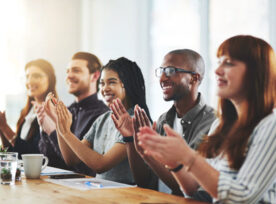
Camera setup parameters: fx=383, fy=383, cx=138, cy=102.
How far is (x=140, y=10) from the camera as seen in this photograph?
427 cm

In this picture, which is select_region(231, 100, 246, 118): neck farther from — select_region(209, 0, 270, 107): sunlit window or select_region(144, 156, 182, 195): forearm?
select_region(209, 0, 270, 107): sunlit window

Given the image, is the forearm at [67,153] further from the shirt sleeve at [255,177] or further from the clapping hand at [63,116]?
the shirt sleeve at [255,177]

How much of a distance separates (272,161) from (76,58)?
2.64 meters

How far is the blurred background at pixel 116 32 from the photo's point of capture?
11.5 feet

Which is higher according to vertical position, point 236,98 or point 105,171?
point 236,98

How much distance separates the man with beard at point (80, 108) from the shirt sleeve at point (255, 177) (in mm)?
1741

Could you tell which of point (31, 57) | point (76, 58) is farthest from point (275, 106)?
point (31, 57)

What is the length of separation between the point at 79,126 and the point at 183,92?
122 centimetres

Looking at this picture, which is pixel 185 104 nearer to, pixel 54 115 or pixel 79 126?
pixel 54 115

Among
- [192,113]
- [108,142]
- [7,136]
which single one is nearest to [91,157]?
[108,142]

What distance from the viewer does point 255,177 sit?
1.18 meters

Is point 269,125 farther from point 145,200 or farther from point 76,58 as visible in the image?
point 76,58

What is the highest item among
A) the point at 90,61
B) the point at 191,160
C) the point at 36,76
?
the point at 90,61

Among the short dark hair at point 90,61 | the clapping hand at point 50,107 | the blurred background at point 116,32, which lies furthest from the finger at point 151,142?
the short dark hair at point 90,61
